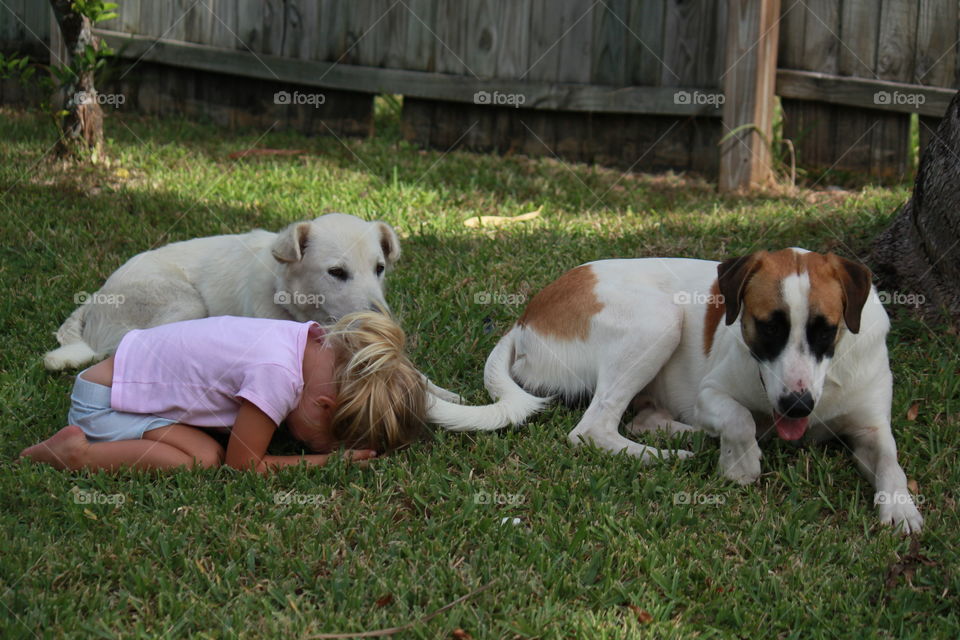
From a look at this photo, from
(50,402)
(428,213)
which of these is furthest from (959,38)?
(50,402)

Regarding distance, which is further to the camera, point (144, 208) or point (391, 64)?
point (391, 64)

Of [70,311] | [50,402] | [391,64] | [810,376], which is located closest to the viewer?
[810,376]

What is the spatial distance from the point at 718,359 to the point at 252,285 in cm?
242

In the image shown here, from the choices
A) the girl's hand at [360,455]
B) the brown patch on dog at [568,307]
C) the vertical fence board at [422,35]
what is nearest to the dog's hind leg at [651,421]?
the brown patch on dog at [568,307]

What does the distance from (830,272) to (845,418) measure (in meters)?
0.64

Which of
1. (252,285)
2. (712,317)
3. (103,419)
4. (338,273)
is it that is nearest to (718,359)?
(712,317)

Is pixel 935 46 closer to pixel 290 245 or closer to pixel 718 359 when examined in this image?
pixel 718 359

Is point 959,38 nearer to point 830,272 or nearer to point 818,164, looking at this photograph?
point 818,164

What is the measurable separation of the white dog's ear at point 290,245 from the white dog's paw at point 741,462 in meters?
2.29

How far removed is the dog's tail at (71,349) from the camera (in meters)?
4.84

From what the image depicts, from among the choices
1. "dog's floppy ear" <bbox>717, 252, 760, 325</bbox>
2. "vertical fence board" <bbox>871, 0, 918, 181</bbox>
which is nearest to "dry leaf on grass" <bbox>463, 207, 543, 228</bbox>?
"vertical fence board" <bbox>871, 0, 918, 181</bbox>

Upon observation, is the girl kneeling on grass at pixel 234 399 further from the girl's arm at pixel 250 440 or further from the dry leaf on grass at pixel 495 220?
the dry leaf on grass at pixel 495 220

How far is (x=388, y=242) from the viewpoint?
541 cm

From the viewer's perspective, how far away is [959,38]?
7457 millimetres
